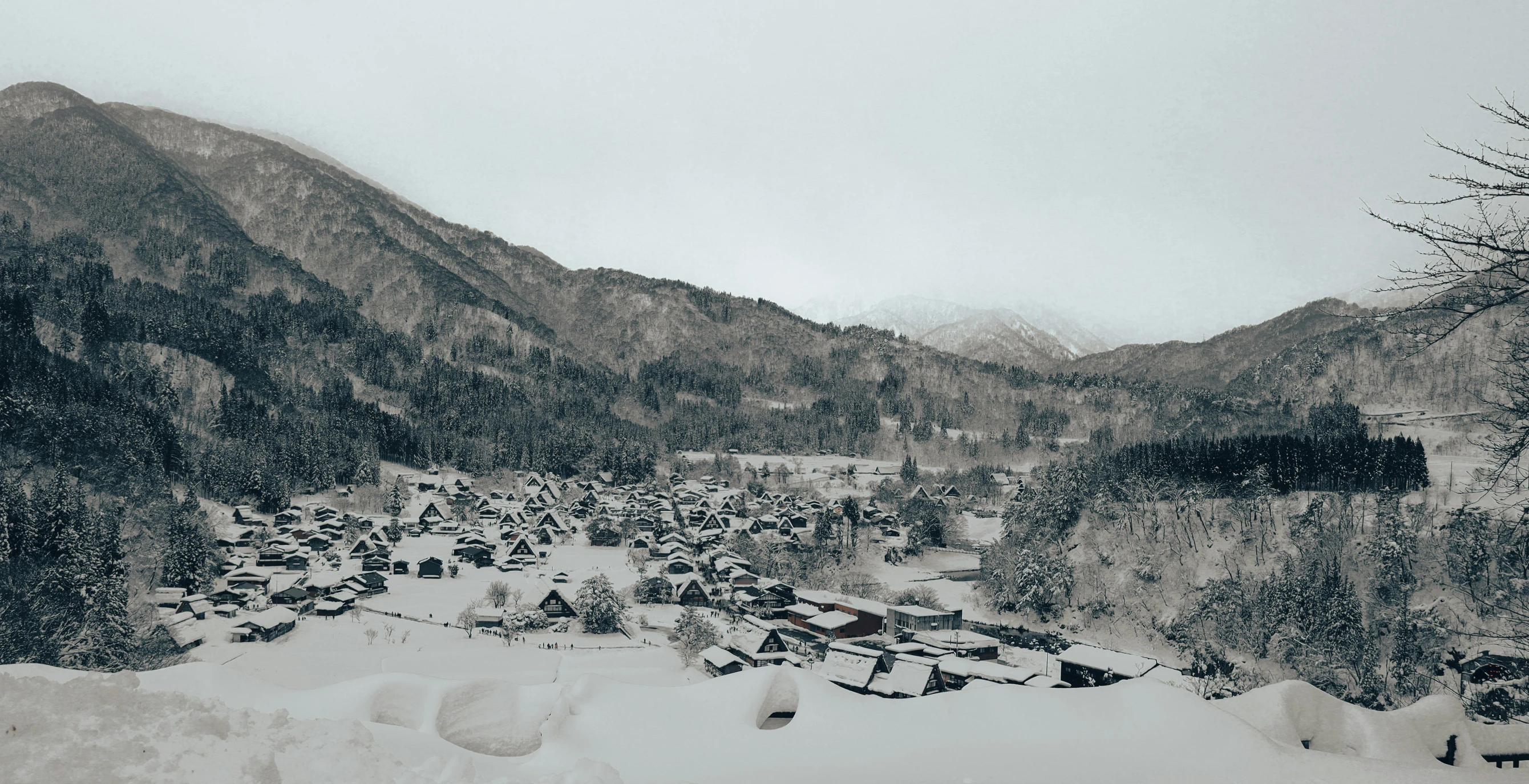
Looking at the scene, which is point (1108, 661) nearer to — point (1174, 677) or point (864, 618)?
point (1174, 677)

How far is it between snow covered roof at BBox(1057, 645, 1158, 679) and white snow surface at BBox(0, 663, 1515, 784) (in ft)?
70.3

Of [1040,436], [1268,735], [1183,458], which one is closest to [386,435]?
[1183,458]

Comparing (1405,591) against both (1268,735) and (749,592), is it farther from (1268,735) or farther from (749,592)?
(1268,735)

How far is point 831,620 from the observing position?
3381cm

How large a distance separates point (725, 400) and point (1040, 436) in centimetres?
6764

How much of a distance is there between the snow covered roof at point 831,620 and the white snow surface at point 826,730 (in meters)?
28.4

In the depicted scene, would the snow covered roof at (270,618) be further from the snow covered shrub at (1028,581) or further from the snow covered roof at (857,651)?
the snow covered shrub at (1028,581)

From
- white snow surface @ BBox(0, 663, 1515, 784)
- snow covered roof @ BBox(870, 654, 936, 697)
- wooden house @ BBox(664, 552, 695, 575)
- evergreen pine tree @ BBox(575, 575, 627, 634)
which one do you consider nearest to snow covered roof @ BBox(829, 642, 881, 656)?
snow covered roof @ BBox(870, 654, 936, 697)

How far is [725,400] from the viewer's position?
16388cm

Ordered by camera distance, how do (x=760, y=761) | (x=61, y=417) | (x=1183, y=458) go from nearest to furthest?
(x=760, y=761), (x=1183, y=458), (x=61, y=417)

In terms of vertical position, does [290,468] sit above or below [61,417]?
below

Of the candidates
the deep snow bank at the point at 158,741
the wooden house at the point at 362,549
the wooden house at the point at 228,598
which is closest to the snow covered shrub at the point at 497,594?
the wooden house at the point at 228,598

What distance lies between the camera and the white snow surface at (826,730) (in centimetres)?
475

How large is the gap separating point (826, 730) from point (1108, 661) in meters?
25.6
